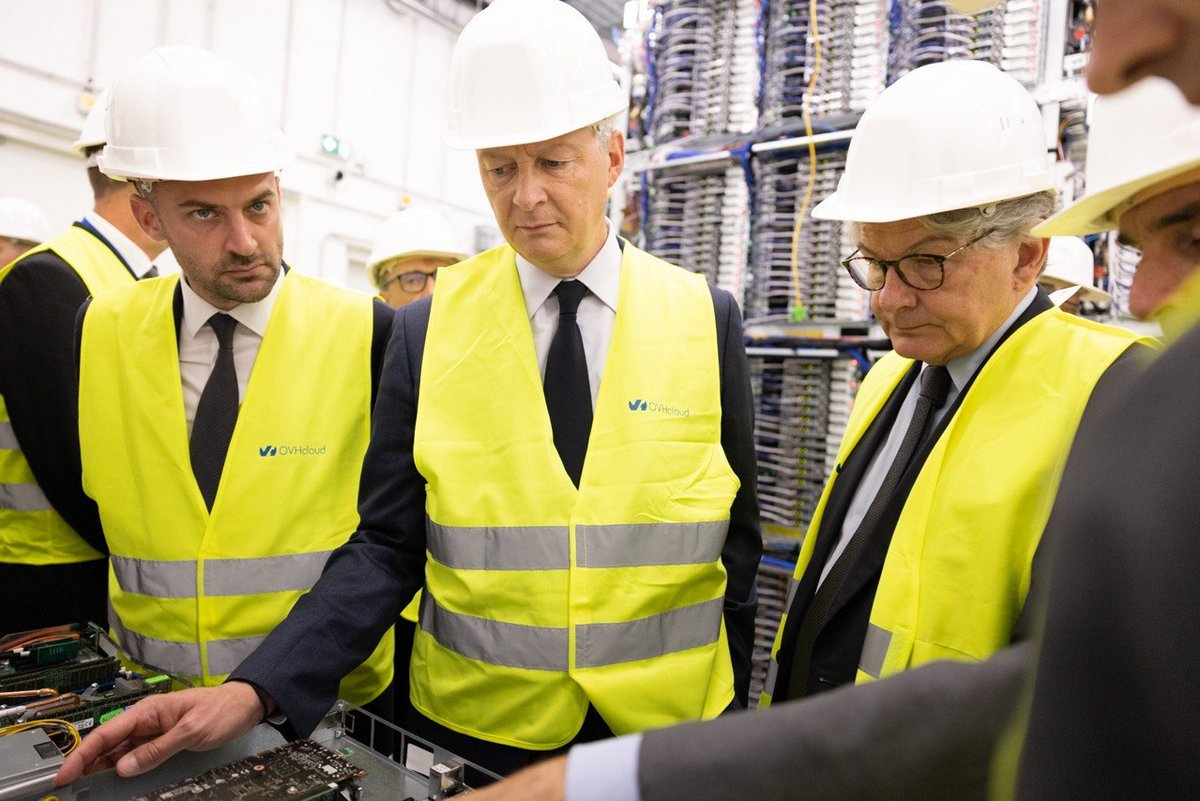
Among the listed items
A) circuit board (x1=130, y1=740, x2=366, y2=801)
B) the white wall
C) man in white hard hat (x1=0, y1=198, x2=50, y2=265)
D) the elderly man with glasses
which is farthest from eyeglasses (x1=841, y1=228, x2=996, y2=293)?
the white wall

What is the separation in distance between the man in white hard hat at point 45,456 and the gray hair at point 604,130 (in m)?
1.48

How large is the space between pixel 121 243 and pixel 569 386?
179 cm

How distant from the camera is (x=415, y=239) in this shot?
150 inches

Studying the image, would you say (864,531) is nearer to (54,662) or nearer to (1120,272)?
(54,662)

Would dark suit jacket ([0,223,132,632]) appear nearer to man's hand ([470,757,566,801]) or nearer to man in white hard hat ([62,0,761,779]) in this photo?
man in white hard hat ([62,0,761,779])

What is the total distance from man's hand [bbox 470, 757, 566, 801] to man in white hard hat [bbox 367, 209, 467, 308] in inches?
132

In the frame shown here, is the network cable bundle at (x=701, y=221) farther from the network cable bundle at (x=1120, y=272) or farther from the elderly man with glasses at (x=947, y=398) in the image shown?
the elderly man with glasses at (x=947, y=398)

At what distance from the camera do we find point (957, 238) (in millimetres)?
1444

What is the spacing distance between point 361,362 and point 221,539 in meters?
0.47

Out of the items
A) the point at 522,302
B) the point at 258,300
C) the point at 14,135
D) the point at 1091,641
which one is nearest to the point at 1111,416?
the point at 1091,641

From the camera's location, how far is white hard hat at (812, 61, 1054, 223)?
1411mm

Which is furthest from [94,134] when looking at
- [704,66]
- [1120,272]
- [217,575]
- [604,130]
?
[1120,272]

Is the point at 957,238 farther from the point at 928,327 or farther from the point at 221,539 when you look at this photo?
the point at 221,539

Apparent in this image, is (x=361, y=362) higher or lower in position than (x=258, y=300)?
lower
